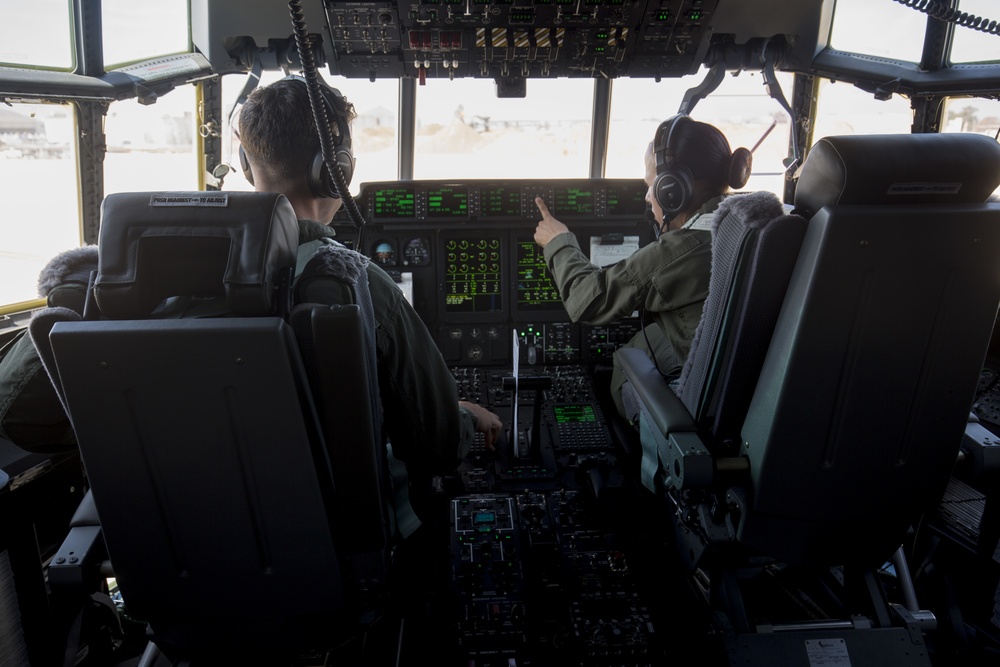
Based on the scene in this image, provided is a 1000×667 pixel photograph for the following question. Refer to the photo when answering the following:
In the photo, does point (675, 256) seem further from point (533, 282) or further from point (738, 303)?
point (533, 282)

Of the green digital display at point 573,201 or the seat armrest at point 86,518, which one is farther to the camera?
the green digital display at point 573,201

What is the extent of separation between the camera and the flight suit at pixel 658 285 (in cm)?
181

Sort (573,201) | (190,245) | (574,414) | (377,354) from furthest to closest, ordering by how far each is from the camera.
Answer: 1. (573,201)
2. (574,414)
3. (377,354)
4. (190,245)

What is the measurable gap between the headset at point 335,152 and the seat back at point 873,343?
82 centimetres

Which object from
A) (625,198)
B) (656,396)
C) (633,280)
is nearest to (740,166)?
(633,280)

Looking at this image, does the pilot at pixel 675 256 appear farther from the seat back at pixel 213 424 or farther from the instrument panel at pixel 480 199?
the seat back at pixel 213 424

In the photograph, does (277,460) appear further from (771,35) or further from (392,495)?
(771,35)

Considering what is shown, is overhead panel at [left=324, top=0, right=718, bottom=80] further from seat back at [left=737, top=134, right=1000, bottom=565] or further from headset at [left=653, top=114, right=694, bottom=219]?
seat back at [left=737, top=134, right=1000, bottom=565]

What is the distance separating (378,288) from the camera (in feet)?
3.75

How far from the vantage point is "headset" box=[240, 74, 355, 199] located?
3.89 feet

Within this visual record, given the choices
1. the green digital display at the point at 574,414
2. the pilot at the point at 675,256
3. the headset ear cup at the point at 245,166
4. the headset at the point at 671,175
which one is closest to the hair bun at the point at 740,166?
the pilot at the point at 675,256

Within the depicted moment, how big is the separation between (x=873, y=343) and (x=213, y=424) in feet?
3.52

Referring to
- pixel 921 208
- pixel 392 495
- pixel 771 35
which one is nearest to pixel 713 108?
pixel 771 35

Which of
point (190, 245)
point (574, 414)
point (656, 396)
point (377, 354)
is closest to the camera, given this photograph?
point (190, 245)
